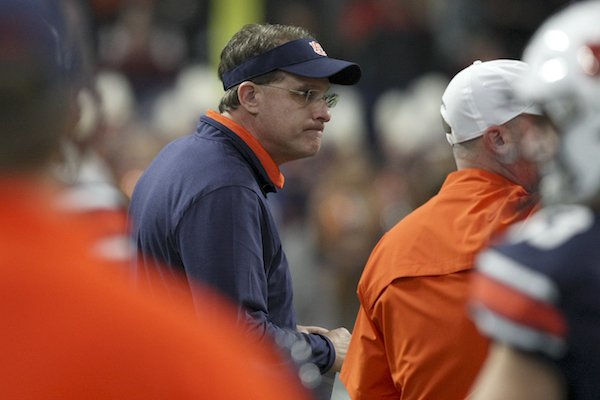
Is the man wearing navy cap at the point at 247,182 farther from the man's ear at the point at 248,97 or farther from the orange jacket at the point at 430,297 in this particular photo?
the orange jacket at the point at 430,297

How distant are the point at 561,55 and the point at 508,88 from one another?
173 centimetres

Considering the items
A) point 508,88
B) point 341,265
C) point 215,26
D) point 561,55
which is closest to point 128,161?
point 341,265

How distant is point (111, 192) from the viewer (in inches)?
137

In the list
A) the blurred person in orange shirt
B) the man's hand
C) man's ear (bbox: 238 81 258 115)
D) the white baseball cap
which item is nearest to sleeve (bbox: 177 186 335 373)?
the man's hand

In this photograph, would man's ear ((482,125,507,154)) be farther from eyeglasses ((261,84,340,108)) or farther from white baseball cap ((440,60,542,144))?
eyeglasses ((261,84,340,108))

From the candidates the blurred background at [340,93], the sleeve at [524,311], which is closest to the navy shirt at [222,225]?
the sleeve at [524,311]

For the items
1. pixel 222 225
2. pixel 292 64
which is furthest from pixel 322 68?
pixel 222 225

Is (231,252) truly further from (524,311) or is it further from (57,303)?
(57,303)

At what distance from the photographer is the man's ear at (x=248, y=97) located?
12.8 feet

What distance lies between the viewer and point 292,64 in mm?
3906

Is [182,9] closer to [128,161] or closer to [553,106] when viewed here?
[128,161]

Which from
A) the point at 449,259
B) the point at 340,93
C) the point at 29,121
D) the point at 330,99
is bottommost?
the point at 340,93

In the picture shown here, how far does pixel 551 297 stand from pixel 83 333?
0.85 m

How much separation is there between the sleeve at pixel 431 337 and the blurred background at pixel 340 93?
4.51 m
